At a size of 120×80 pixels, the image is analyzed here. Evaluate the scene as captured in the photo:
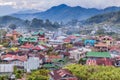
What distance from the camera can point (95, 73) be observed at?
14117 mm

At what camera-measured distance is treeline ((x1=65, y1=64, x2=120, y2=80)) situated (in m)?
13.2

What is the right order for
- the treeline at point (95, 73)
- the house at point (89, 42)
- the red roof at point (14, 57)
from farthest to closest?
the house at point (89, 42), the red roof at point (14, 57), the treeline at point (95, 73)

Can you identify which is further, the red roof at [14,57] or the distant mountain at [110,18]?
the distant mountain at [110,18]

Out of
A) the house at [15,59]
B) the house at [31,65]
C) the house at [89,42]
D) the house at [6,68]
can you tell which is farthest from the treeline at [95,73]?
the house at [89,42]

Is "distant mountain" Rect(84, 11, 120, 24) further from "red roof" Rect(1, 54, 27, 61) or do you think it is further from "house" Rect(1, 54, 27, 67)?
"house" Rect(1, 54, 27, 67)

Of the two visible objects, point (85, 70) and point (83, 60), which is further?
point (83, 60)

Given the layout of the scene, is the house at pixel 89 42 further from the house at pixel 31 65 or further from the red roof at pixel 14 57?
the house at pixel 31 65

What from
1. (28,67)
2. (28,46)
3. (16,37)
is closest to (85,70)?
(28,67)

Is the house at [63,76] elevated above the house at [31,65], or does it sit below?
above

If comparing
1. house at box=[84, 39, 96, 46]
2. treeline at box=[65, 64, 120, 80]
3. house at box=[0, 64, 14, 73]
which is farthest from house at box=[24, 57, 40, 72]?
house at box=[84, 39, 96, 46]

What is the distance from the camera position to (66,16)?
17625 cm

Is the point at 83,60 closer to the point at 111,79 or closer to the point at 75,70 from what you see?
the point at 75,70

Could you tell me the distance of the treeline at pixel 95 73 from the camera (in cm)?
1323

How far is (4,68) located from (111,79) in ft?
22.0
